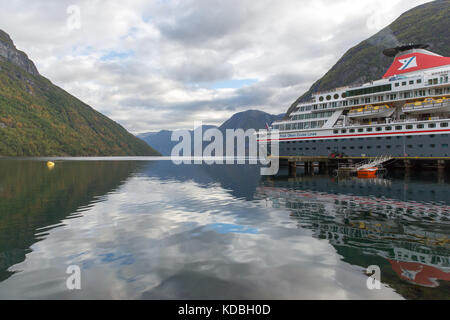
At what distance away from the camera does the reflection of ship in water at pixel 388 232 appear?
31.4 ft

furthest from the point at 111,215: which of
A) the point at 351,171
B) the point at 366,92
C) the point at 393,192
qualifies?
the point at 366,92

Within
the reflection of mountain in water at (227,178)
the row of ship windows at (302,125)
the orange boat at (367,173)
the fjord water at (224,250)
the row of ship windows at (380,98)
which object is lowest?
the fjord water at (224,250)

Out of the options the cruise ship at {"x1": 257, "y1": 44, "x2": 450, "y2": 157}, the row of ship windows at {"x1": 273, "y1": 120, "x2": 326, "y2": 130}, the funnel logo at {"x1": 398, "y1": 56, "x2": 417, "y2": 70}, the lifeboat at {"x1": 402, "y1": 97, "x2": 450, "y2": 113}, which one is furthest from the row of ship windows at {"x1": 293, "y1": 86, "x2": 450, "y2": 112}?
the funnel logo at {"x1": 398, "y1": 56, "x2": 417, "y2": 70}

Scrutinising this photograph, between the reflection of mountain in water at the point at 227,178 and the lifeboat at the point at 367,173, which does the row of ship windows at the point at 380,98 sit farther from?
the reflection of mountain in water at the point at 227,178

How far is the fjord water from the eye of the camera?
8.29 metres

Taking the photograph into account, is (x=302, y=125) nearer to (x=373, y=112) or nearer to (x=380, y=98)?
(x=373, y=112)

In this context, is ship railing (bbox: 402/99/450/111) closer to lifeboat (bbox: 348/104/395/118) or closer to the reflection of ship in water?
lifeboat (bbox: 348/104/395/118)

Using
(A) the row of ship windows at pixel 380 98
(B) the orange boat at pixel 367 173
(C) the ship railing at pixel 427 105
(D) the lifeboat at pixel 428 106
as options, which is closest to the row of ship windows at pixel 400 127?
(D) the lifeboat at pixel 428 106

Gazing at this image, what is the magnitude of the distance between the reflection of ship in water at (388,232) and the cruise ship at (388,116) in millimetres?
37696

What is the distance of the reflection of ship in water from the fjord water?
6 centimetres

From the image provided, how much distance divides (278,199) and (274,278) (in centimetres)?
1750
